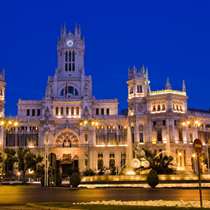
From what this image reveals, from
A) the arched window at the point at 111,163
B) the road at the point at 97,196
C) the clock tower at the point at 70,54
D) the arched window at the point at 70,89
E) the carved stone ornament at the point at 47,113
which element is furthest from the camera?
the clock tower at the point at 70,54

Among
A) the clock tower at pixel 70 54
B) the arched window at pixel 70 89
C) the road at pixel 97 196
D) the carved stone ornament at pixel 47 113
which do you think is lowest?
the road at pixel 97 196

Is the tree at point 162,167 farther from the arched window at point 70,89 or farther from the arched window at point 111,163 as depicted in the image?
the arched window at point 70,89

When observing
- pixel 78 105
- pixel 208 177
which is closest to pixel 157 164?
pixel 208 177

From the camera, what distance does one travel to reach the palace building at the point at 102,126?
100562 millimetres

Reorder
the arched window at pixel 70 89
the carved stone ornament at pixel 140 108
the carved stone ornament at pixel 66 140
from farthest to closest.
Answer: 1. the arched window at pixel 70 89
2. the carved stone ornament at pixel 66 140
3. the carved stone ornament at pixel 140 108

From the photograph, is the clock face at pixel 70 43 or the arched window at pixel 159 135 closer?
the arched window at pixel 159 135

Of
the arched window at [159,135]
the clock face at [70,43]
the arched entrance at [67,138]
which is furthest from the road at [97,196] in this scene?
the clock face at [70,43]

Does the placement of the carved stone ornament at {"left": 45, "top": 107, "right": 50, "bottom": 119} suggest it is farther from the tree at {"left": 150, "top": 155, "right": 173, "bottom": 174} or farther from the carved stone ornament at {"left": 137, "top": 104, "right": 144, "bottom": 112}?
the tree at {"left": 150, "top": 155, "right": 173, "bottom": 174}

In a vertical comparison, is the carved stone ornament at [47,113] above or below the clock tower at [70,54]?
below

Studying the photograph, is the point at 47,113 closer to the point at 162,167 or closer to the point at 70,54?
the point at 70,54

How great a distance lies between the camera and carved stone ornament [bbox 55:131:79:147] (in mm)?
106062

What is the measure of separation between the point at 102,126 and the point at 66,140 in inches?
492

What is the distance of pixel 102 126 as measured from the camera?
358ft

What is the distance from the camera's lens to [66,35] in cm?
12306
